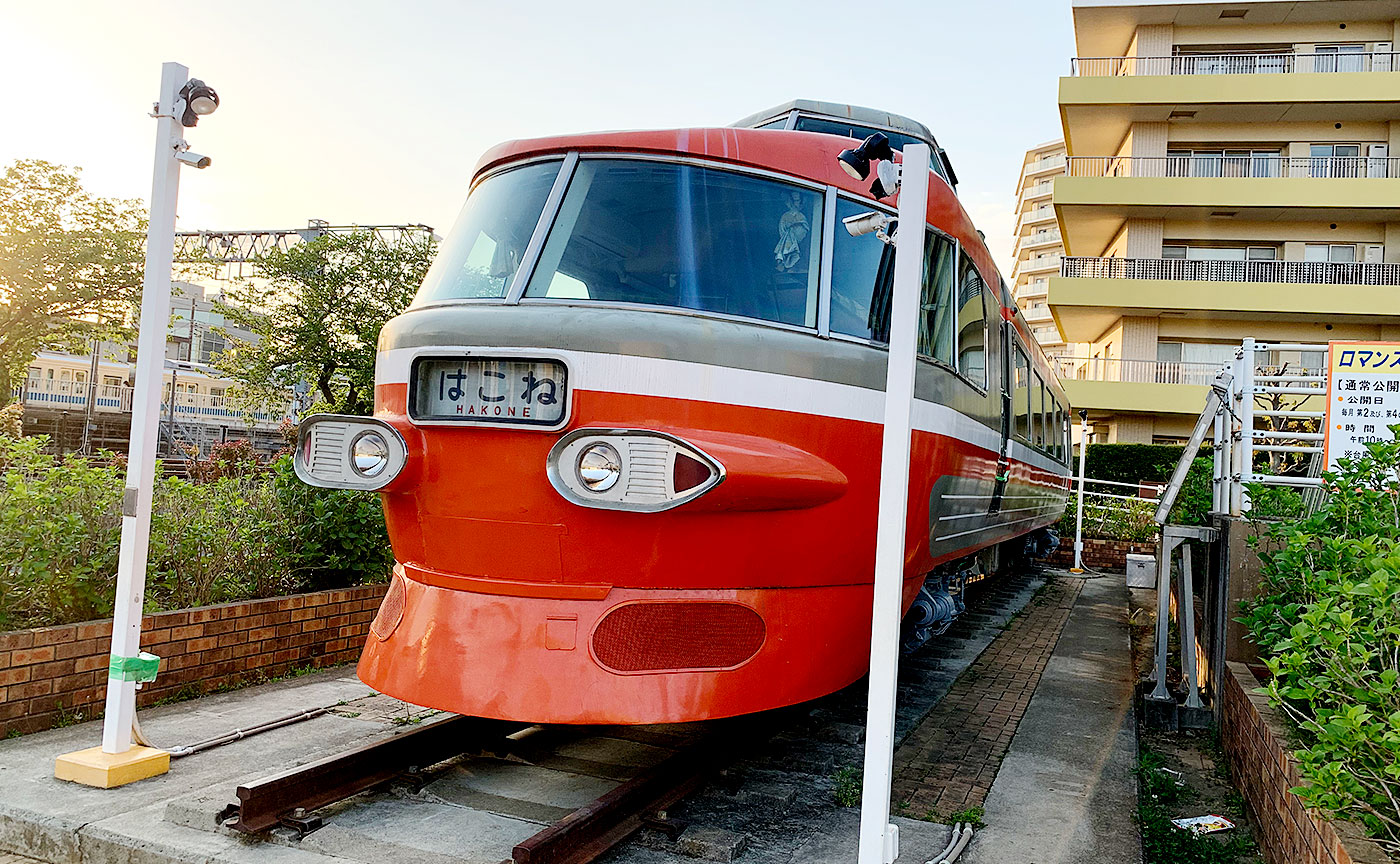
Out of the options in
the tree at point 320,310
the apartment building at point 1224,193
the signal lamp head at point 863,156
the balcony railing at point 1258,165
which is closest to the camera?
the signal lamp head at point 863,156

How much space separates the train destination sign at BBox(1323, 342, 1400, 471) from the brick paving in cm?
249

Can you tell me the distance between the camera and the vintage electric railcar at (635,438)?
12.6 ft

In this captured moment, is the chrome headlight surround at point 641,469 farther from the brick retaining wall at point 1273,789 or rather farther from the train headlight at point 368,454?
the brick retaining wall at point 1273,789

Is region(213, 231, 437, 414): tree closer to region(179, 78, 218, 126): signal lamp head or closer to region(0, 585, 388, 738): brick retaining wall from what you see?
region(0, 585, 388, 738): brick retaining wall

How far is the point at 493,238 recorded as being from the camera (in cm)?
454

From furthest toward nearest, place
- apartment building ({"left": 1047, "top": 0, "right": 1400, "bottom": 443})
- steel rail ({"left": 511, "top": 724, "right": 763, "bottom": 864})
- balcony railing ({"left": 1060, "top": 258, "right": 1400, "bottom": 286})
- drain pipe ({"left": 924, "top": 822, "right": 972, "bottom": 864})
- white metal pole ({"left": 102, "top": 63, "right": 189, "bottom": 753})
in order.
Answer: balcony railing ({"left": 1060, "top": 258, "right": 1400, "bottom": 286}) → apartment building ({"left": 1047, "top": 0, "right": 1400, "bottom": 443}) → white metal pole ({"left": 102, "top": 63, "right": 189, "bottom": 753}) → drain pipe ({"left": 924, "top": 822, "right": 972, "bottom": 864}) → steel rail ({"left": 511, "top": 724, "right": 763, "bottom": 864})

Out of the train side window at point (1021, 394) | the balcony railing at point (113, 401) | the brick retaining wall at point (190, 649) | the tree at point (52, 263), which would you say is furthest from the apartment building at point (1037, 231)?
the brick retaining wall at point (190, 649)

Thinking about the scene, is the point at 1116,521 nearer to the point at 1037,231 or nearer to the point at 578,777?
the point at 578,777

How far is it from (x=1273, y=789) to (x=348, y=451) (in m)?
4.06

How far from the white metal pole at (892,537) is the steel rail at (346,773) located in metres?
2.28

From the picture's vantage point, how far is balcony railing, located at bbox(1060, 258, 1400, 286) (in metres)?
28.3

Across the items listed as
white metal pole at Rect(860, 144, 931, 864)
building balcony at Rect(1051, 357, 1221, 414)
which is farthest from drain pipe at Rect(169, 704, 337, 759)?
building balcony at Rect(1051, 357, 1221, 414)

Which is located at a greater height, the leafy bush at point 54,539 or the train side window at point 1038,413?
the train side window at point 1038,413

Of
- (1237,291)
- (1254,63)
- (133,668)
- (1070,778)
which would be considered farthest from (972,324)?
(1254,63)
